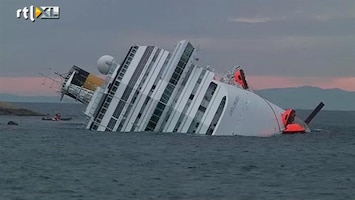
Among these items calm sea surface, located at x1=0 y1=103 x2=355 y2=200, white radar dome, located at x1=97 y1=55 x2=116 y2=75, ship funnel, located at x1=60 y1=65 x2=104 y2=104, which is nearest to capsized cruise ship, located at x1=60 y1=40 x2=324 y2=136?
calm sea surface, located at x1=0 y1=103 x2=355 y2=200

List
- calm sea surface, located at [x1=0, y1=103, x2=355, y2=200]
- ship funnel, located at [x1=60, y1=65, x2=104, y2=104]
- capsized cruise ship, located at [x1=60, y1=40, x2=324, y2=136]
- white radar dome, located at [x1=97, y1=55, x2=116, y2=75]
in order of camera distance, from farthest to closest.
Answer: ship funnel, located at [x1=60, y1=65, x2=104, y2=104] → white radar dome, located at [x1=97, y1=55, x2=116, y2=75] → capsized cruise ship, located at [x1=60, y1=40, x2=324, y2=136] → calm sea surface, located at [x1=0, y1=103, x2=355, y2=200]

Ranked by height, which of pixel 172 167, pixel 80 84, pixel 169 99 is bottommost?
pixel 172 167

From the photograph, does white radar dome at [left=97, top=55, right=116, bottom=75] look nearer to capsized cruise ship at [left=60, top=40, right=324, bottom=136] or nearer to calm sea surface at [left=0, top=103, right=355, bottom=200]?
Result: capsized cruise ship at [left=60, top=40, right=324, bottom=136]

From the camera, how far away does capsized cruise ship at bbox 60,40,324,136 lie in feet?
212

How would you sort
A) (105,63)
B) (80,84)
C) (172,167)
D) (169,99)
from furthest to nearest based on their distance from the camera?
(80,84) → (105,63) → (169,99) → (172,167)

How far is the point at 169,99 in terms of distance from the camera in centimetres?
6500

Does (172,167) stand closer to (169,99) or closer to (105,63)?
(169,99)

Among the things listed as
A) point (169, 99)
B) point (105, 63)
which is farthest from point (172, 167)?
point (105, 63)

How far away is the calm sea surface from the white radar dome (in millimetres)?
5826

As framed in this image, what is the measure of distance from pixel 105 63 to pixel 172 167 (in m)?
26.3

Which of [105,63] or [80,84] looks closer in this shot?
[105,63]

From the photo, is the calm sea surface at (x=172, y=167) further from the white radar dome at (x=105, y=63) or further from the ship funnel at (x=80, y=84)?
the white radar dome at (x=105, y=63)

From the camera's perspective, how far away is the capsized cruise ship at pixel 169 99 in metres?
64.6

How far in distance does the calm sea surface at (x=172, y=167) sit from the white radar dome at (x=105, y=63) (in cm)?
583
